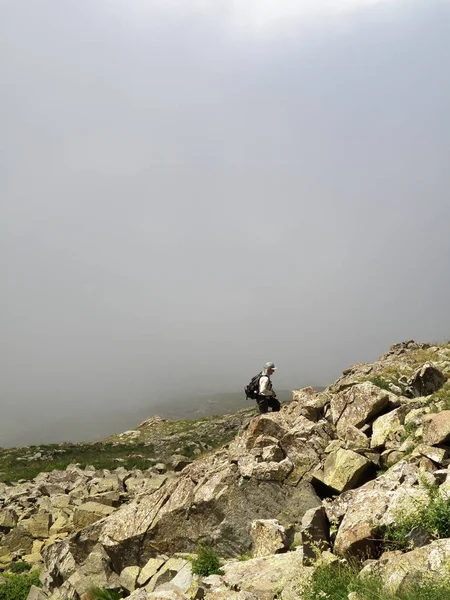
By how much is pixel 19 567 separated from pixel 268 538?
1305 centimetres

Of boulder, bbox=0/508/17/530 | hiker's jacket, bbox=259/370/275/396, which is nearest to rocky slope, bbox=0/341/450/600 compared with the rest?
boulder, bbox=0/508/17/530

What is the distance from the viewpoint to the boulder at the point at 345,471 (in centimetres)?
1130

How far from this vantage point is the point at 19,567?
16562 millimetres

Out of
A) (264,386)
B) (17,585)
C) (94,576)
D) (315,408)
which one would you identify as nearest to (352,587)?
(94,576)

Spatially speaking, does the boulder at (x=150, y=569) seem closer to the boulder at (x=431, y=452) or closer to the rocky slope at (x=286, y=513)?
the rocky slope at (x=286, y=513)

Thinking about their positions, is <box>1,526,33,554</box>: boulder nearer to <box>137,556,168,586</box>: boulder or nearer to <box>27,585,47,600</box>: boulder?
<box>27,585,47,600</box>: boulder

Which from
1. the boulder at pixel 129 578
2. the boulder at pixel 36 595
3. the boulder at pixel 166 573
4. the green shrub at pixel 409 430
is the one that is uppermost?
the green shrub at pixel 409 430

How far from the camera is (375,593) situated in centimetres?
542

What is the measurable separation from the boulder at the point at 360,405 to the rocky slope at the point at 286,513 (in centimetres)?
5

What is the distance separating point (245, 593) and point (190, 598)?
1383 millimetres

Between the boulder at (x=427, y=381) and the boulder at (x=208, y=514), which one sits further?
the boulder at (x=427, y=381)

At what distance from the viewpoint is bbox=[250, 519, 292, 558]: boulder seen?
9454 millimetres

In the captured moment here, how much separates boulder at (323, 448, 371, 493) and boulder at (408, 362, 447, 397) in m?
7.08

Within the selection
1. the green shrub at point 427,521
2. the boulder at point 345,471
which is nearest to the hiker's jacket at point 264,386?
the boulder at point 345,471
